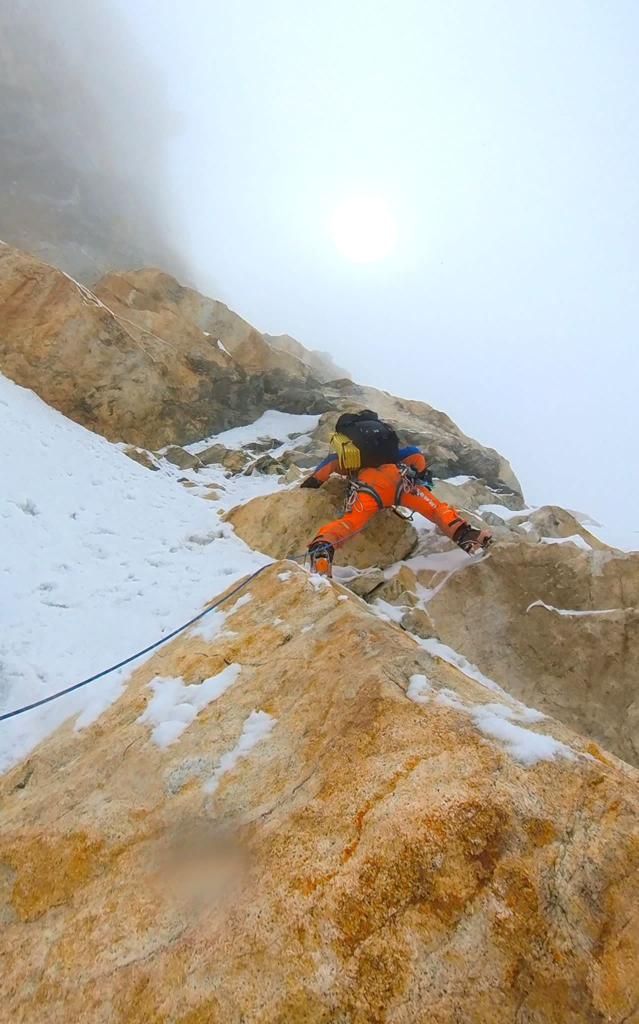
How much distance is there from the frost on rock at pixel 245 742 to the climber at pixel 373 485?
4.35 m

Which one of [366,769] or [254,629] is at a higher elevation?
[366,769]

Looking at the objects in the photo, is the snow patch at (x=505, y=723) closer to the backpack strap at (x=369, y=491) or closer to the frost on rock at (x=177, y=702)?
the frost on rock at (x=177, y=702)

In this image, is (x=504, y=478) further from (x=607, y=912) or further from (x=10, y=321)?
(x=607, y=912)

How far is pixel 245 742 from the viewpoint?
4168mm

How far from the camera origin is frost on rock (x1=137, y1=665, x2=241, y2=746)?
4.64 meters

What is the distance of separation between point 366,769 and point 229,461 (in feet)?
46.2

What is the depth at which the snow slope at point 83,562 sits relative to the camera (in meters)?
6.01

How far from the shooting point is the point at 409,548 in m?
10.4

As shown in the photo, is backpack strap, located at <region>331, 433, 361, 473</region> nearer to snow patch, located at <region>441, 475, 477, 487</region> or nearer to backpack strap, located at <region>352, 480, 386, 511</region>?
backpack strap, located at <region>352, 480, 386, 511</region>

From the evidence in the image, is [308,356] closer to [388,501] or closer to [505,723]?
[388,501]

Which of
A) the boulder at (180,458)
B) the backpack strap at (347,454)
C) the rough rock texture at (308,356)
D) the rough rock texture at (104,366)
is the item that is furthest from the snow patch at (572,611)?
the rough rock texture at (308,356)

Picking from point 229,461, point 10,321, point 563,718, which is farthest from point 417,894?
point 10,321

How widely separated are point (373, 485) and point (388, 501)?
39 centimetres

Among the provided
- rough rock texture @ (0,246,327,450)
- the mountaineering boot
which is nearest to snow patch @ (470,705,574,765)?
the mountaineering boot
